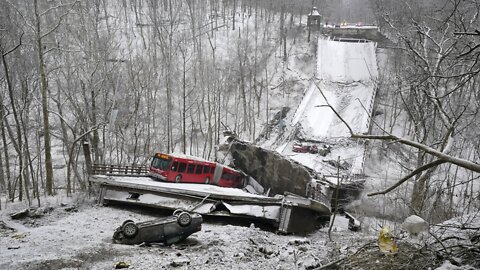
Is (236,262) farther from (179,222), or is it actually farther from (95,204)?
(95,204)

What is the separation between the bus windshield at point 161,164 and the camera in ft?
62.5

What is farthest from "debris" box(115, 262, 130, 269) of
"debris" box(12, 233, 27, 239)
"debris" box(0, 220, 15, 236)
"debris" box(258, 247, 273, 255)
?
"debris" box(0, 220, 15, 236)

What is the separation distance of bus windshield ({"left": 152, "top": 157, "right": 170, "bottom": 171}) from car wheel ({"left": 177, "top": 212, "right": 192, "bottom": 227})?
27.6 feet

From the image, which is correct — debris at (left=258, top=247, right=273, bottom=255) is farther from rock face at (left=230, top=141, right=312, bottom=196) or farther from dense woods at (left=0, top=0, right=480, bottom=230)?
dense woods at (left=0, top=0, right=480, bottom=230)

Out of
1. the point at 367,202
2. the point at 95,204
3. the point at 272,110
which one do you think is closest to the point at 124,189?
the point at 95,204

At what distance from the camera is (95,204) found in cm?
1557

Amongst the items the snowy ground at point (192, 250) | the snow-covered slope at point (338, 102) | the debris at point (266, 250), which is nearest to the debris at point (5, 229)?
the snowy ground at point (192, 250)

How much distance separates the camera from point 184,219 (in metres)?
10.8

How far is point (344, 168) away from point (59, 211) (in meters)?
18.2

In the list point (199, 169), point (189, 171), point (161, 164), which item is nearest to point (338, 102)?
point (199, 169)

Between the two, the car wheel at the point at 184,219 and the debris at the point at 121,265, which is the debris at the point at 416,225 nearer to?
the car wheel at the point at 184,219

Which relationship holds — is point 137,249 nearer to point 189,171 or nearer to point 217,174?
point 189,171

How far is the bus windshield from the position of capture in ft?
62.5

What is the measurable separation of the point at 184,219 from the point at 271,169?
1103 centimetres
